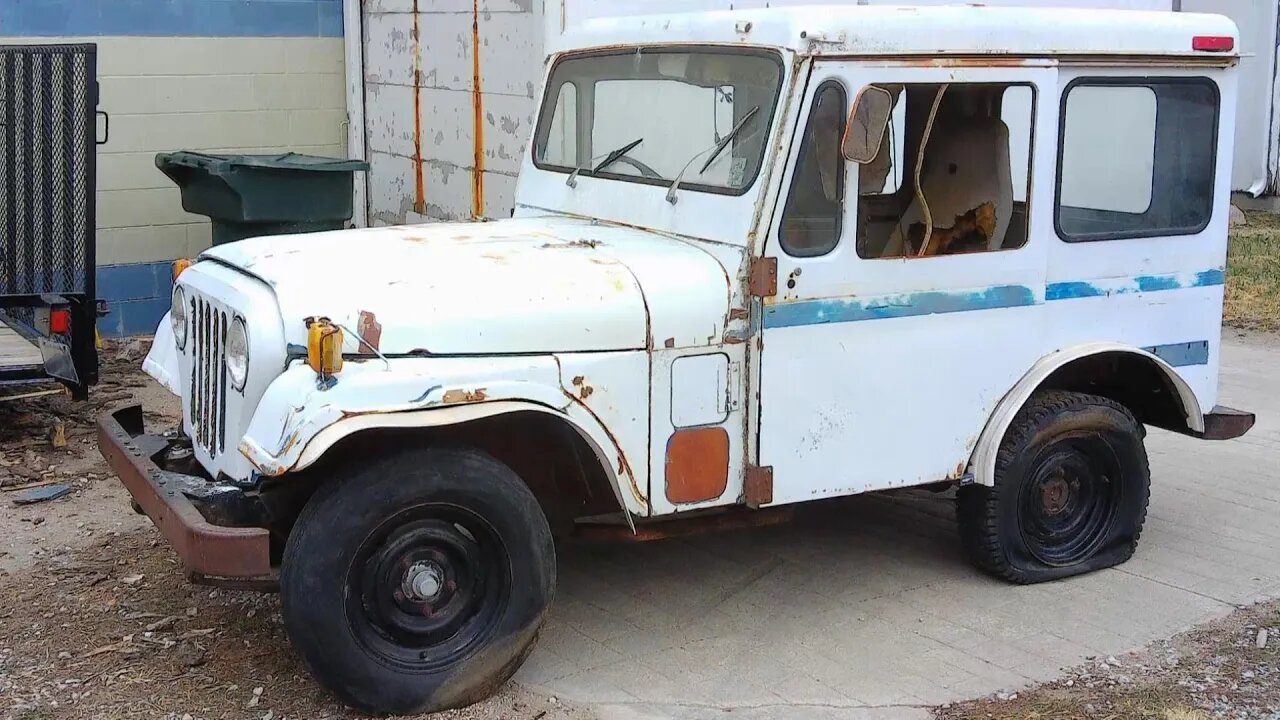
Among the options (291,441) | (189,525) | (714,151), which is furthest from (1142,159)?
(189,525)

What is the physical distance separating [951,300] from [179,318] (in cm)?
252

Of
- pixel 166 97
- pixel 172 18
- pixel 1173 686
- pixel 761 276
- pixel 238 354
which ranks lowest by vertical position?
pixel 1173 686

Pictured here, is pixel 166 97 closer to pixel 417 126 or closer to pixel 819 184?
pixel 417 126

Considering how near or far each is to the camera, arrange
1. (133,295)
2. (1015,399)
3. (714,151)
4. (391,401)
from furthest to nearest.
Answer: (133,295)
(1015,399)
(714,151)
(391,401)

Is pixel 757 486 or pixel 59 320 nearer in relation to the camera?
pixel 757 486

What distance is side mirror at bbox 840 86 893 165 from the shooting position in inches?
174

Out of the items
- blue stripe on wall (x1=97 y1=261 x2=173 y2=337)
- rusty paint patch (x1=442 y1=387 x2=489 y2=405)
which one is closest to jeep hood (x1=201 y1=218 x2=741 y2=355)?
rusty paint patch (x1=442 y1=387 x2=489 y2=405)

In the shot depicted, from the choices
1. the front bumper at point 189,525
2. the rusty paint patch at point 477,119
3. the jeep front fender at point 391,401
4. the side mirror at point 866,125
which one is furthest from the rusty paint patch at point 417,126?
the jeep front fender at point 391,401

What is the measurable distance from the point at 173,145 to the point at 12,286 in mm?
2064

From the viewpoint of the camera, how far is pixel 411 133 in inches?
375

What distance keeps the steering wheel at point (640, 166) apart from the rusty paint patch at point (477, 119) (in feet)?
12.3

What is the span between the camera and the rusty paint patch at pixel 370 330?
395cm

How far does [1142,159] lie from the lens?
17.3ft

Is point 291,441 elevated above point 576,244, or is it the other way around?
point 576,244
